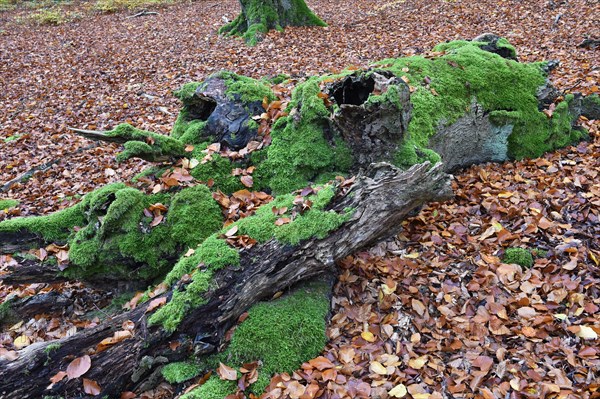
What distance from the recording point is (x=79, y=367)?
3.29m

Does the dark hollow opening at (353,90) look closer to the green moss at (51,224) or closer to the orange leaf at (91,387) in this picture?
the green moss at (51,224)

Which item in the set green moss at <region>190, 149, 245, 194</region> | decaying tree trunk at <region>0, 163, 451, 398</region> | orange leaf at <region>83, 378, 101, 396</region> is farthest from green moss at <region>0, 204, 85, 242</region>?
orange leaf at <region>83, 378, 101, 396</region>

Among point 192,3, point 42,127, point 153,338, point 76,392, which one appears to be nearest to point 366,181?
point 153,338

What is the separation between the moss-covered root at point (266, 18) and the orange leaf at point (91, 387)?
38.5 ft

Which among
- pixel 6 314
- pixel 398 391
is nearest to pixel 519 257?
pixel 398 391

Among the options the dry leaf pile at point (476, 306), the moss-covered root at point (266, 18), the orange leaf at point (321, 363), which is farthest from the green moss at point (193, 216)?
the moss-covered root at point (266, 18)

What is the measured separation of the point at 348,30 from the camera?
544 inches

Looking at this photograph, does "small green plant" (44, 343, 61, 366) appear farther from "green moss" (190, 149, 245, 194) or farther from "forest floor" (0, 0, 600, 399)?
"green moss" (190, 149, 245, 194)

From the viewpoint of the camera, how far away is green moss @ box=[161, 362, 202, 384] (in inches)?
130

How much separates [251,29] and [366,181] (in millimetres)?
11202

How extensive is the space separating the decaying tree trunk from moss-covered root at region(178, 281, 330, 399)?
0.40 feet

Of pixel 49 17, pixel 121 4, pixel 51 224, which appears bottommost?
pixel 51 224

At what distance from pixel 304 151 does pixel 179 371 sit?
101 inches

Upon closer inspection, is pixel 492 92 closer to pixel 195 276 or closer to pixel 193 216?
pixel 193 216
